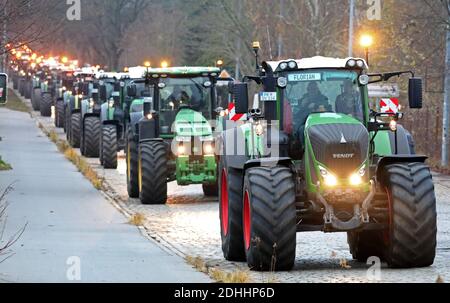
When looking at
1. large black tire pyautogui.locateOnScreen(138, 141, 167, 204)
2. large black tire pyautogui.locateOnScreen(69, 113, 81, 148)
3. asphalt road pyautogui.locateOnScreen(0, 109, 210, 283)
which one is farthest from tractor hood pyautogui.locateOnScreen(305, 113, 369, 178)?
large black tire pyautogui.locateOnScreen(69, 113, 81, 148)

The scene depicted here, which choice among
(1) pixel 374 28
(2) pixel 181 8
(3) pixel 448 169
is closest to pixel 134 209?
(3) pixel 448 169

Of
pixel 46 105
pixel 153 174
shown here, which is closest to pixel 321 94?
pixel 153 174

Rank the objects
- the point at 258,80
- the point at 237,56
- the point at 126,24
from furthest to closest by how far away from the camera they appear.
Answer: the point at 126,24 → the point at 237,56 → the point at 258,80

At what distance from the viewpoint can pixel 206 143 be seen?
24.4m

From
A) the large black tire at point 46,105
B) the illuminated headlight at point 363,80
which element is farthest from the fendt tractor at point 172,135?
the large black tire at point 46,105

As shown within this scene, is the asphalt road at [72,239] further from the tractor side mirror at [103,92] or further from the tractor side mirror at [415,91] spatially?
the tractor side mirror at [415,91]

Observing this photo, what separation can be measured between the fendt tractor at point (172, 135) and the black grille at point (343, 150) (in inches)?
379

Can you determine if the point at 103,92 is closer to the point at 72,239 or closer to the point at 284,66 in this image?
the point at 72,239

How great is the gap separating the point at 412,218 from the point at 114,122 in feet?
65.2

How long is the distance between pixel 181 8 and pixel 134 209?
63649 mm

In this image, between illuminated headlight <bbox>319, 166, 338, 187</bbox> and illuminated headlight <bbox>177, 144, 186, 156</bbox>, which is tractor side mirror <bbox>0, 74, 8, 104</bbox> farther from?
illuminated headlight <bbox>319, 166, 338, 187</bbox>

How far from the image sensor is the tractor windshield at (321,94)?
1572 cm

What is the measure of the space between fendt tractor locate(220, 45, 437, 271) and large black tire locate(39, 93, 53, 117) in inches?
1780

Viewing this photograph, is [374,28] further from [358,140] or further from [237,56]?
[358,140]
